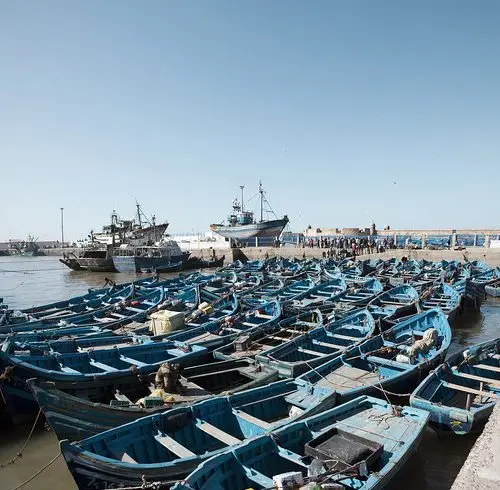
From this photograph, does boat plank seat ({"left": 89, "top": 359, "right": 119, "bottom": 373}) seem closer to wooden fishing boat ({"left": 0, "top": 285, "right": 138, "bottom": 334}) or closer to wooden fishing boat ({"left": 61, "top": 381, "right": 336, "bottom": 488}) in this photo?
wooden fishing boat ({"left": 61, "top": 381, "right": 336, "bottom": 488})

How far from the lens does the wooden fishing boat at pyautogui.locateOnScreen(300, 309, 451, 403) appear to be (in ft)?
33.0

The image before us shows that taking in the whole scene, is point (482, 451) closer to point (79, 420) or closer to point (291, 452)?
point (291, 452)

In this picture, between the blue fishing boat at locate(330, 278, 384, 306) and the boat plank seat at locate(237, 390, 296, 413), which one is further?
the blue fishing boat at locate(330, 278, 384, 306)

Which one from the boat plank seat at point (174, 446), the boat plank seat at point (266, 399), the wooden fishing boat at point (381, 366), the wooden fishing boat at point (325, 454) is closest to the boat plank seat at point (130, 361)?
the boat plank seat at point (266, 399)

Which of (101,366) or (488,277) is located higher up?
(101,366)

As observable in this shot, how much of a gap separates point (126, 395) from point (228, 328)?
522 cm

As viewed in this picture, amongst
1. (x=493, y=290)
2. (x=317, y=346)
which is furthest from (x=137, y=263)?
(x=317, y=346)

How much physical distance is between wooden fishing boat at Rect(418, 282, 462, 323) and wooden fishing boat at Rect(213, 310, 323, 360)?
5.79m

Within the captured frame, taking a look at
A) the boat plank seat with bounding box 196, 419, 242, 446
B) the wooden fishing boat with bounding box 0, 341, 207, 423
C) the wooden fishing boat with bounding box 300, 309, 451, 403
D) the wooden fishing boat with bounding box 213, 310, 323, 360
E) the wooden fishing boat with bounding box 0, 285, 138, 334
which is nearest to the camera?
the boat plank seat with bounding box 196, 419, 242, 446

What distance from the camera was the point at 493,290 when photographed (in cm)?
2792

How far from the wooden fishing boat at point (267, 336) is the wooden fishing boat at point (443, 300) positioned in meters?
5.79

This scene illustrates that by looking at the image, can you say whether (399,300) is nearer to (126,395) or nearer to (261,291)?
(261,291)

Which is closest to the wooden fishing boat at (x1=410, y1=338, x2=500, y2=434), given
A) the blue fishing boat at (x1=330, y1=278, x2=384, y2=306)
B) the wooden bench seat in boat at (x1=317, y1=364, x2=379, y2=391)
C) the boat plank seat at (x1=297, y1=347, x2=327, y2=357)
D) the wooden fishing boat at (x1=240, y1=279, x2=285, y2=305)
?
the wooden bench seat in boat at (x1=317, y1=364, x2=379, y2=391)

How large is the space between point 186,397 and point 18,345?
5.57 meters
